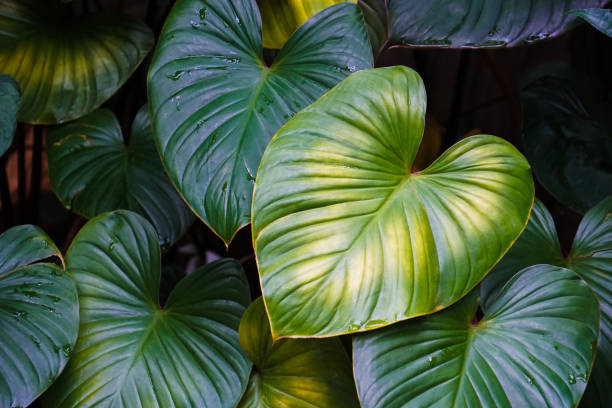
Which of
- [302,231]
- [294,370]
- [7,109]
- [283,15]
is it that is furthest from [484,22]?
[7,109]

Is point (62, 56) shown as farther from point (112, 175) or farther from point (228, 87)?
point (228, 87)

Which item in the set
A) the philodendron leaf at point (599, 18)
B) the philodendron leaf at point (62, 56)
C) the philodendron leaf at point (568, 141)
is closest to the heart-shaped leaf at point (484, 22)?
the philodendron leaf at point (599, 18)

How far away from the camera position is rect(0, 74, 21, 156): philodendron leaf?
703 millimetres

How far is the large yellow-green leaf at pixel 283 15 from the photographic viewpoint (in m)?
0.83

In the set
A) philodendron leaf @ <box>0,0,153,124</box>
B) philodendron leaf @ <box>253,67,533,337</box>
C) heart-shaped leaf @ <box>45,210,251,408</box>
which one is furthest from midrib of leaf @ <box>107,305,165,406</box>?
philodendron leaf @ <box>0,0,153,124</box>

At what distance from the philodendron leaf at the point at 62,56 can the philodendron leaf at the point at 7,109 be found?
0.10m

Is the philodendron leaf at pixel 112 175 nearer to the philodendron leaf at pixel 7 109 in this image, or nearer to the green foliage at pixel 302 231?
the green foliage at pixel 302 231

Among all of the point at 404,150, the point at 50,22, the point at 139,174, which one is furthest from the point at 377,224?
the point at 50,22

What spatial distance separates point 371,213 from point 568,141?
1.83 ft

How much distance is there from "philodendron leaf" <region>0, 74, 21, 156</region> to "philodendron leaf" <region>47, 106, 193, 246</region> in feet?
0.57

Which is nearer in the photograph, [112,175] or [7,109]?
[7,109]

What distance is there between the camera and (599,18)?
656 mm

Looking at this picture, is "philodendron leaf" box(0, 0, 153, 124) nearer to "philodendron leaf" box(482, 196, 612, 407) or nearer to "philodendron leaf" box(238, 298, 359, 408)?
"philodendron leaf" box(238, 298, 359, 408)

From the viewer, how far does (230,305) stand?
74 cm
